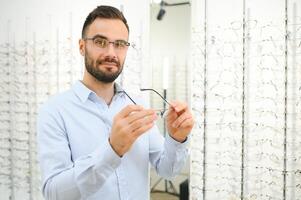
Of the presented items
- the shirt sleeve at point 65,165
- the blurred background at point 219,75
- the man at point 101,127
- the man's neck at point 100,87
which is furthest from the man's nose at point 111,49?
the blurred background at point 219,75

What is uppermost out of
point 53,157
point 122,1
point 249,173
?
point 122,1

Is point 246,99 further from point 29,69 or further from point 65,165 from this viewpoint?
point 29,69

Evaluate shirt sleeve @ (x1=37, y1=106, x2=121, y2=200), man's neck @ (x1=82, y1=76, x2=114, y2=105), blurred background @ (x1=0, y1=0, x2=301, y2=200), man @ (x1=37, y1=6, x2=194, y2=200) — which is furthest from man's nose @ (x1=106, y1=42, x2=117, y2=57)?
blurred background @ (x1=0, y1=0, x2=301, y2=200)

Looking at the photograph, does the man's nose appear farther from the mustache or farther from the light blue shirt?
the light blue shirt

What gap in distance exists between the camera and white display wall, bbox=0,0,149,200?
247cm

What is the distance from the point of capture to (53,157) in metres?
0.99

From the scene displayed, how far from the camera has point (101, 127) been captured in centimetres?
114

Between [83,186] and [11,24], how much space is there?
2.24 m

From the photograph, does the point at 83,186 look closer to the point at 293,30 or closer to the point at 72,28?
the point at 293,30

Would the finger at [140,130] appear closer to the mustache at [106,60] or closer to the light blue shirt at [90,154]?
the light blue shirt at [90,154]

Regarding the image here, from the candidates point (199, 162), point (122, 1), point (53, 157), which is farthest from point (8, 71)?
point (53, 157)

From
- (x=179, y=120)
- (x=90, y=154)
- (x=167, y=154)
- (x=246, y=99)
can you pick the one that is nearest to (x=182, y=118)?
(x=179, y=120)

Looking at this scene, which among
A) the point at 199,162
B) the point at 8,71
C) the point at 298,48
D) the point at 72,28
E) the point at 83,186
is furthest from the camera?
the point at 8,71

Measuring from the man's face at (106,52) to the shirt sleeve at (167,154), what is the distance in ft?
0.98
